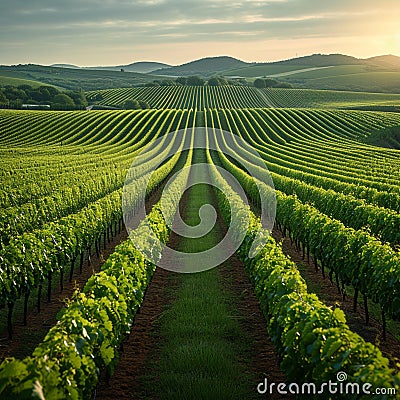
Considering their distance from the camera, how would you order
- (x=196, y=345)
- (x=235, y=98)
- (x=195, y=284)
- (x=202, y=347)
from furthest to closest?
1. (x=235, y=98)
2. (x=195, y=284)
3. (x=196, y=345)
4. (x=202, y=347)

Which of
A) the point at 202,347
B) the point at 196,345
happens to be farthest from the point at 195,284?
the point at 202,347

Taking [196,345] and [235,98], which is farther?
[235,98]

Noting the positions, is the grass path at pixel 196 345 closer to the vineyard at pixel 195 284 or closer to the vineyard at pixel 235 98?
the vineyard at pixel 195 284

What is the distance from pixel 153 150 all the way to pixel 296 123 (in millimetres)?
28482

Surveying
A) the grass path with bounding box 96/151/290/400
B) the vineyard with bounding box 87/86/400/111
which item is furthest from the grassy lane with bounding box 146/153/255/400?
the vineyard with bounding box 87/86/400/111

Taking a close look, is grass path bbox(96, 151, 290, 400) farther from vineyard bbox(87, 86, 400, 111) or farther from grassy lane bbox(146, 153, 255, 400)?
vineyard bbox(87, 86, 400, 111)

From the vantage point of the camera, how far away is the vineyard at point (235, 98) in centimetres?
11756

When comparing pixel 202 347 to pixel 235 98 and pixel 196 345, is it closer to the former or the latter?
pixel 196 345

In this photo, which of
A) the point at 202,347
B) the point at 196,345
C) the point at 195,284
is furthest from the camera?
the point at 195,284

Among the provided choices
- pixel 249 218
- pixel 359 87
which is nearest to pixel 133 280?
pixel 249 218

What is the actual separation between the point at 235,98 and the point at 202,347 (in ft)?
395

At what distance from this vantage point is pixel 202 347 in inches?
400

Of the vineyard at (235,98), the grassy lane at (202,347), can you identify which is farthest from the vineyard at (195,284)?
the vineyard at (235,98)

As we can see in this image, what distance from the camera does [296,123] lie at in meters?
82.2
